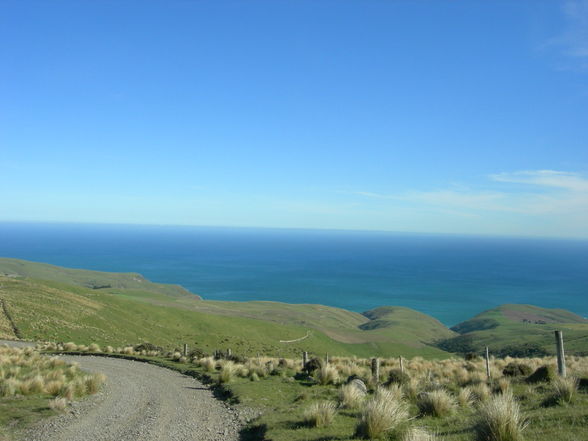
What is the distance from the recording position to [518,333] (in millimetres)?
89062

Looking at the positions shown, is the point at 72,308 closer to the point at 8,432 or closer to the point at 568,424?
the point at 8,432

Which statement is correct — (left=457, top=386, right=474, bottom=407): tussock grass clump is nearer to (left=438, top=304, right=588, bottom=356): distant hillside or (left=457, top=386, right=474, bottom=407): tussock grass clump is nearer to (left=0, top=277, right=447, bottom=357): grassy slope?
(left=0, top=277, right=447, bottom=357): grassy slope

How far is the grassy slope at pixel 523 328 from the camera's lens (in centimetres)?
6769

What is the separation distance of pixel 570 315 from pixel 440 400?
142980 mm

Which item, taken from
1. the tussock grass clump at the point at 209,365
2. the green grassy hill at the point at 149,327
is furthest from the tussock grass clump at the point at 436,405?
the green grassy hill at the point at 149,327

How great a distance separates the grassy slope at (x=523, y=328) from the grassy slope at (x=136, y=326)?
18.2m

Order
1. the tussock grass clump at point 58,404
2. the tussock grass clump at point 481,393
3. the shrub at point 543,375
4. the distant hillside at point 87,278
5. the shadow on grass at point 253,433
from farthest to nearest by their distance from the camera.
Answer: the distant hillside at point 87,278 → the shrub at point 543,375 → the tussock grass clump at point 58,404 → the tussock grass clump at point 481,393 → the shadow on grass at point 253,433

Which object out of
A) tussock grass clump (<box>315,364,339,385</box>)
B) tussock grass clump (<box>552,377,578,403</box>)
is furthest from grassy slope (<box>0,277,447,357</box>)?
tussock grass clump (<box>552,377,578,403</box>)

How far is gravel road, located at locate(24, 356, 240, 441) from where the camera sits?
11.5 m

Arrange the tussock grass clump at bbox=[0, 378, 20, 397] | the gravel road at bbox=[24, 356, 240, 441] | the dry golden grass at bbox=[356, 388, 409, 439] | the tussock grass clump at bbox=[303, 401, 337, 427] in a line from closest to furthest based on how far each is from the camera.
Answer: the dry golden grass at bbox=[356, 388, 409, 439]
the tussock grass clump at bbox=[303, 401, 337, 427]
the gravel road at bbox=[24, 356, 240, 441]
the tussock grass clump at bbox=[0, 378, 20, 397]

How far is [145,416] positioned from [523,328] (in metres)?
104

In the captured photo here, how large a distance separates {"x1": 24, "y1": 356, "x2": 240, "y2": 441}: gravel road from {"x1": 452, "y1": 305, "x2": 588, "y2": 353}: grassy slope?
56842mm

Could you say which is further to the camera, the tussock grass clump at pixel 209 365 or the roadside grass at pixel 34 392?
the tussock grass clump at pixel 209 365

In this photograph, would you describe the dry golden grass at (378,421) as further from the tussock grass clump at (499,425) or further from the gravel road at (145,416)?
the gravel road at (145,416)
